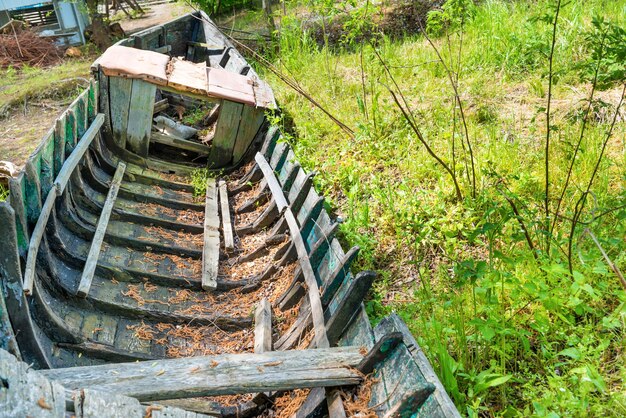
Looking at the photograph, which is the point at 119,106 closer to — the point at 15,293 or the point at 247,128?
the point at 247,128

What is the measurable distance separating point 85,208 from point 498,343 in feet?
12.0

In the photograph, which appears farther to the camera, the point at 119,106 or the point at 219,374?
the point at 119,106

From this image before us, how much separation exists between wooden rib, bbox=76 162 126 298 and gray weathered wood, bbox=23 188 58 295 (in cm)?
48

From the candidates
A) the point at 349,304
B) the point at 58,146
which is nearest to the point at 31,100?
the point at 58,146

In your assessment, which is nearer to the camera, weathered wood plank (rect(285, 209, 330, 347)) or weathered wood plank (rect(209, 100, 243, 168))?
weathered wood plank (rect(285, 209, 330, 347))

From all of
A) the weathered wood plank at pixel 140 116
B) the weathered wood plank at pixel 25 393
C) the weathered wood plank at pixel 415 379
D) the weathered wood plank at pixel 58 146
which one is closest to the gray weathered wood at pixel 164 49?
the weathered wood plank at pixel 140 116

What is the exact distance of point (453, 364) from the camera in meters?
2.84

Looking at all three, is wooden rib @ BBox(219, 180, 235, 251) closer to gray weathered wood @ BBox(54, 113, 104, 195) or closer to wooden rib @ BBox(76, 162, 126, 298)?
wooden rib @ BBox(76, 162, 126, 298)

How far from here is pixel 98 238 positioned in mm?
4367

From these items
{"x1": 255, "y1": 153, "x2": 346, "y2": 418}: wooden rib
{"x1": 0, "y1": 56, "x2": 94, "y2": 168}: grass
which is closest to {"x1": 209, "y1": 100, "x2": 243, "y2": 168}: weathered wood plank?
{"x1": 255, "y1": 153, "x2": 346, "y2": 418}: wooden rib

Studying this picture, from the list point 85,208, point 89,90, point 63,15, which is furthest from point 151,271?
point 63,15

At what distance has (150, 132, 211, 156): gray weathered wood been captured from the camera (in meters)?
6.45

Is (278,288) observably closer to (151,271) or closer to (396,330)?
Answer: (151,271)

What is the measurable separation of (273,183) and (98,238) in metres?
1.74
